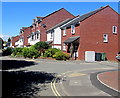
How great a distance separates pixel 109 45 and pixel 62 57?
909 centimetres

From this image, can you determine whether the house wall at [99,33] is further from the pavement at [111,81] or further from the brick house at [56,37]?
the pavement at [111,81]

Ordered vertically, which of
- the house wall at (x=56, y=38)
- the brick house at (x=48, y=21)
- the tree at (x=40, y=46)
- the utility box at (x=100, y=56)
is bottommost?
the utility box at (x=100, y=56)

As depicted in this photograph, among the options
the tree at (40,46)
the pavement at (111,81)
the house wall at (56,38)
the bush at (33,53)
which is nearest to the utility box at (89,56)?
the bush at (33,53)

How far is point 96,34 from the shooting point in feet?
94.5

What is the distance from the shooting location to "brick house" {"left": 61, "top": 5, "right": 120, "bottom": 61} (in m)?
28.0

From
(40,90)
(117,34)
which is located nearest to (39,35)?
(117,34)

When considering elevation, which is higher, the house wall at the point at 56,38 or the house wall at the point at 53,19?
the house wall at the point at 53,19

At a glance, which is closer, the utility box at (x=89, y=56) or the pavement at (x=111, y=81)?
the pavement at (x=111, y=81)

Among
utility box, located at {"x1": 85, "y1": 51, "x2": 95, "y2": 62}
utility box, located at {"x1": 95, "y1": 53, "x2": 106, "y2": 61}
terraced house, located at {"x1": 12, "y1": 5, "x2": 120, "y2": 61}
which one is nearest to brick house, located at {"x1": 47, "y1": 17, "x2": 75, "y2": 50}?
terraced house, located at {"x1": 12, "y1": 5, "x2": 120, "y2": 61}

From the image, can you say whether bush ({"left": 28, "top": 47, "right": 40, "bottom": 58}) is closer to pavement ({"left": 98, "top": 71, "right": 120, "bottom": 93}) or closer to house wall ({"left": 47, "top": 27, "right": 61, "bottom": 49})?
house wall ({"left": 47, "top": 27, "right": 61, "bottom": 49})

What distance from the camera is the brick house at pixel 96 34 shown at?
2795cm

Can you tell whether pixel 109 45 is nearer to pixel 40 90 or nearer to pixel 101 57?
pixel 101 57

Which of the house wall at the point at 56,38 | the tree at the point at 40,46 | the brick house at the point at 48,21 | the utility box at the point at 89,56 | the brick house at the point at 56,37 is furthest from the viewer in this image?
the brick house at the point at 48,21

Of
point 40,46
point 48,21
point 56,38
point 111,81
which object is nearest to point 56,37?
point 56,38
